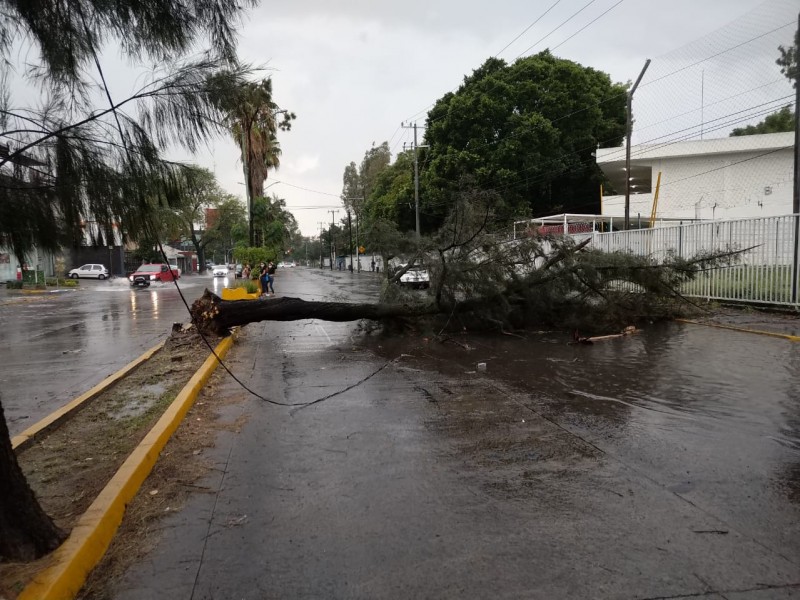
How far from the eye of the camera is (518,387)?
24.7 ft

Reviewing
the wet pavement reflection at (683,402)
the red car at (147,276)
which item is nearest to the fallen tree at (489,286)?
the wet pavement reflection at (683,402)

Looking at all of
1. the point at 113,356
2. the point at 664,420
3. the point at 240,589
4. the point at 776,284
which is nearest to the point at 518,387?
the point at 664,420

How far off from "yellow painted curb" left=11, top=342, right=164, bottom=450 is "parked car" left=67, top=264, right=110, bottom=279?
46796 mm

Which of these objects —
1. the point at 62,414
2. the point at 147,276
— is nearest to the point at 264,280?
the point at 147,276

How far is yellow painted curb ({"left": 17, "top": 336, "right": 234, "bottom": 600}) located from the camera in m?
2.85

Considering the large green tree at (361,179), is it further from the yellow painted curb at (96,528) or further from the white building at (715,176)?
the yellow painted curb at (96,528)

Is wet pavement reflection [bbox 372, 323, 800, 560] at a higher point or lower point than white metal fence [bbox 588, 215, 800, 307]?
lower

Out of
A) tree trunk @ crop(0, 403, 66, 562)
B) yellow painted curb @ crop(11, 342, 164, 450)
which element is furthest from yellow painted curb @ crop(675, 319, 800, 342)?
tree trunk @ crop(0, 403, 66, 562)

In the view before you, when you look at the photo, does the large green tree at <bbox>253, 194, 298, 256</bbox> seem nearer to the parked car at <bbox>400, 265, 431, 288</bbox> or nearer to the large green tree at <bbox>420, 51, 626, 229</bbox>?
the large green tree at <bbox>420, 51, 626, 229</bbox>

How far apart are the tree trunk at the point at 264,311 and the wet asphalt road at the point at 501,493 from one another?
3.04 m

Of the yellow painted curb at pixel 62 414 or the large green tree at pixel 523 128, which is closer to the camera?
the yellow painted curb at pixel 62 414

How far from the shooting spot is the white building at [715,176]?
101 ft

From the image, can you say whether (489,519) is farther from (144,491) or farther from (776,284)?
(776,284)

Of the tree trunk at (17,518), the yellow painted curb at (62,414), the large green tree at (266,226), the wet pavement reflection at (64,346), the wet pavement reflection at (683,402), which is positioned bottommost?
the wet pavement reflection at (683,402)
